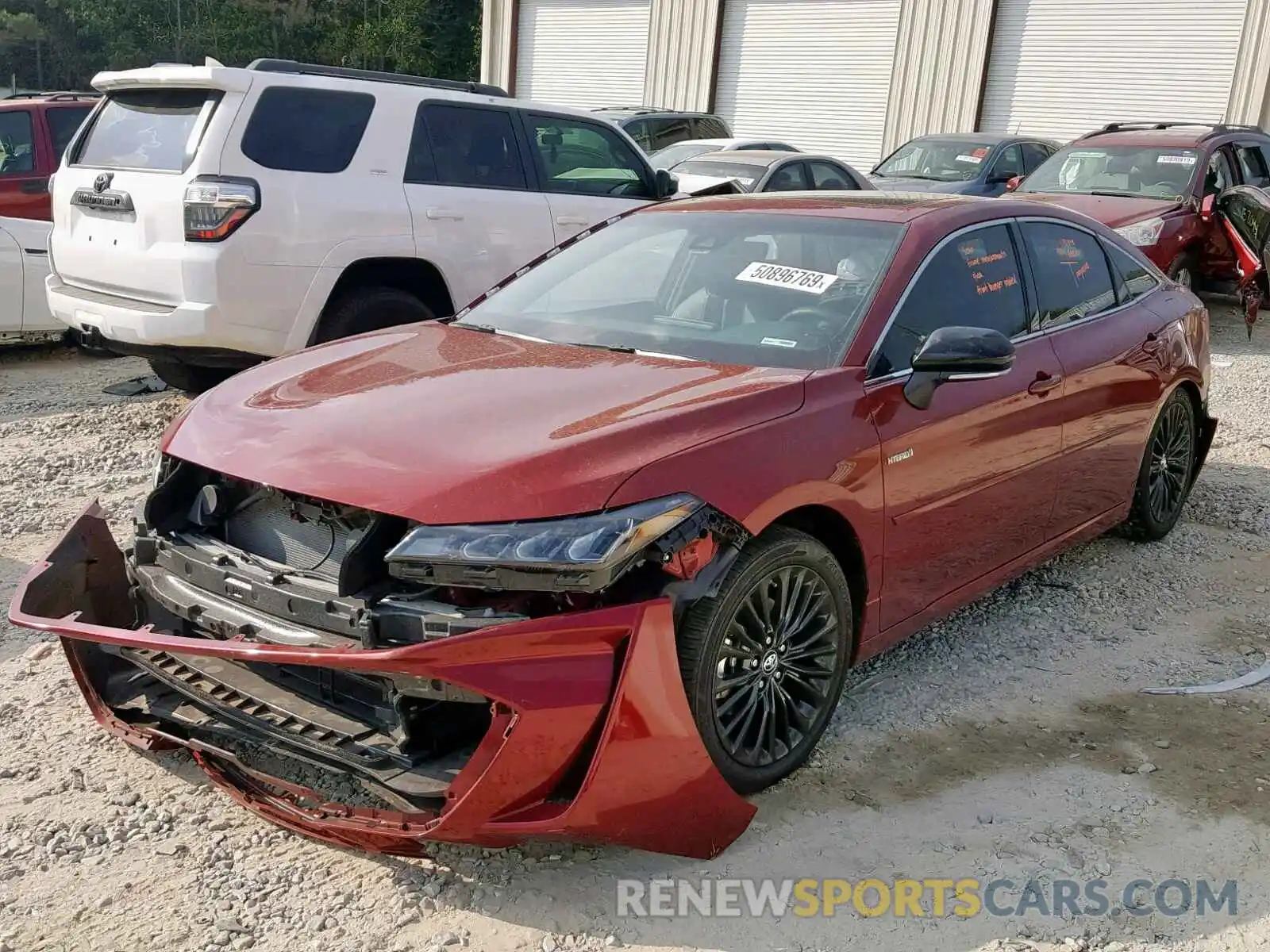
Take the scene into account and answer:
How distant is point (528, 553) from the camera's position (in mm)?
2699

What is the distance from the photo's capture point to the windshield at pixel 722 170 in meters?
11.6

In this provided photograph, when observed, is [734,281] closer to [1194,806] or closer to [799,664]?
[799,664]

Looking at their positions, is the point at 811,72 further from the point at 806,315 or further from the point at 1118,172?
the point at 806,315

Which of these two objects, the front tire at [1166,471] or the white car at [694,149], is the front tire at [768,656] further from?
the white car at [694,149]

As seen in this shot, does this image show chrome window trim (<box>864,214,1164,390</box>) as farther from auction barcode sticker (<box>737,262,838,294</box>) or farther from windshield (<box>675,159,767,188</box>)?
windshield (<box>675,159,767,188</box>)

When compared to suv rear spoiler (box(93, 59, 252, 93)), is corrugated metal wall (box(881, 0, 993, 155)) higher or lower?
higher

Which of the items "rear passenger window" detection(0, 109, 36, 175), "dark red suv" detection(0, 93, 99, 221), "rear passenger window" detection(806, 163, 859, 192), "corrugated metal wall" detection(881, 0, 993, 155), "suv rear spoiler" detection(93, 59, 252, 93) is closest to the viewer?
"suv rear spoiler" detection(93, 59, 252, 93)

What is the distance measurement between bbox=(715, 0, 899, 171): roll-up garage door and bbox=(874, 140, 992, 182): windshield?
6.25 m

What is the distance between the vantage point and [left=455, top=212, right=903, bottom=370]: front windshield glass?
376 centimetres

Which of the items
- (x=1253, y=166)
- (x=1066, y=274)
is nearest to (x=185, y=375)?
(x=1066, y=274)

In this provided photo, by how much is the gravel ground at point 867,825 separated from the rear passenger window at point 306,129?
258 cm

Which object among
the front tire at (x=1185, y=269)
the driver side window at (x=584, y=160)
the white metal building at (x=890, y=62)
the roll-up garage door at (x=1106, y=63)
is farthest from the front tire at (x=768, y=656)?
the roll-up garage door at (x=1106, y=63)

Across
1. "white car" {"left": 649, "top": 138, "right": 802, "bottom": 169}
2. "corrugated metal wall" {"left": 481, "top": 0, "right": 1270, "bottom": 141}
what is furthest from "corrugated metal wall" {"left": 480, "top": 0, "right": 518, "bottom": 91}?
"white car" {"left": 649, "top": 138, "right": 802, "bottom": 169}

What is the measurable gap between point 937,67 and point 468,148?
14463 millimetres
